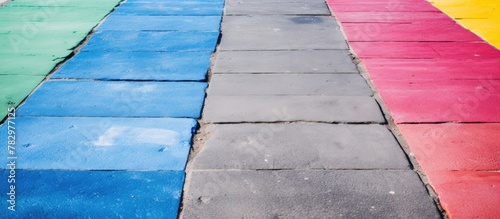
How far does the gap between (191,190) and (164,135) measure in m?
0.58

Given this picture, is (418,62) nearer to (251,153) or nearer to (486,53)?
(486,53)

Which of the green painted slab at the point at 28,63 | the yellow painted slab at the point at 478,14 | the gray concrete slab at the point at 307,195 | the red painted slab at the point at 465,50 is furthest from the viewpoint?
the yellow painted slab at the point at 478,14

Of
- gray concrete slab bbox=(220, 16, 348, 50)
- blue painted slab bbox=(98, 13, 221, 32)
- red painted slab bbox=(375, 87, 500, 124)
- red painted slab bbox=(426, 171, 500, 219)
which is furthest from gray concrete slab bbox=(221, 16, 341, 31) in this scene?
red painted slab bbox=(426, 171, 500, 219)

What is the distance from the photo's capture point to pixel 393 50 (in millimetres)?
4082

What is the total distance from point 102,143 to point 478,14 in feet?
15.9

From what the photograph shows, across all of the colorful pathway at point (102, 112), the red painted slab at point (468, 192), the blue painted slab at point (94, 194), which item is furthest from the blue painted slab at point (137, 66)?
the red painted slab at point (468, 192)

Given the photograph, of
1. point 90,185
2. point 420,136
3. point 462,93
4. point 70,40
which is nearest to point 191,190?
point 90,185

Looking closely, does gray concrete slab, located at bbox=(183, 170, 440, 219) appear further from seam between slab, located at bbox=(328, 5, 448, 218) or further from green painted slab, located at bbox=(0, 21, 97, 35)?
green painted slab, located at bbox=(0, 21, 97, 35)

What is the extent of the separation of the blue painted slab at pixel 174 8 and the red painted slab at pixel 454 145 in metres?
3.36

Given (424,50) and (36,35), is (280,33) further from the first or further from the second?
(36,35)

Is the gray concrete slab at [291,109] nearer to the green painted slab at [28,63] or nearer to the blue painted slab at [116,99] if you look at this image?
the blue painted slab at [116,99]

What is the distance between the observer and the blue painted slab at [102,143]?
2340 mm

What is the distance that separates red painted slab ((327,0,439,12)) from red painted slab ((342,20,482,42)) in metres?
0.66

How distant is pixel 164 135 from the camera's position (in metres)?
2.61
